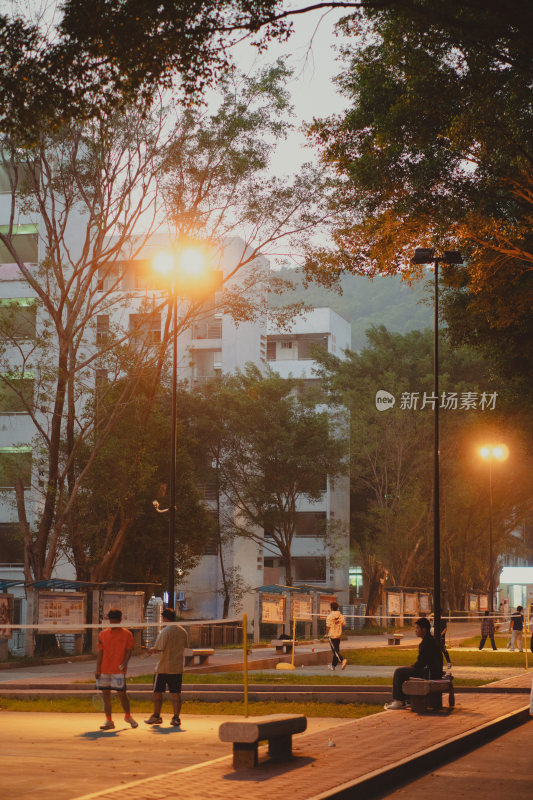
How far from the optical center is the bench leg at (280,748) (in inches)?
398

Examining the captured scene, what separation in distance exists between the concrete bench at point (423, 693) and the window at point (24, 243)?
41306 millimetres

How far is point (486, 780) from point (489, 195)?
48.6 ft

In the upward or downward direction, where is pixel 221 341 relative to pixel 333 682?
upward

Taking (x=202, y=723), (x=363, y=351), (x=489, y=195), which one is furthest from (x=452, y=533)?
(x=202, y=723)

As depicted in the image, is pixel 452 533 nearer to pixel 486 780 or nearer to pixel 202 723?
pixel 202 723

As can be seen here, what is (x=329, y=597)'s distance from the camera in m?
41.4

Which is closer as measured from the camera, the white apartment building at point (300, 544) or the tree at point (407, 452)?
the tree at point (407, 452)

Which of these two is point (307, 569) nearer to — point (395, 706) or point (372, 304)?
point (395, 706)

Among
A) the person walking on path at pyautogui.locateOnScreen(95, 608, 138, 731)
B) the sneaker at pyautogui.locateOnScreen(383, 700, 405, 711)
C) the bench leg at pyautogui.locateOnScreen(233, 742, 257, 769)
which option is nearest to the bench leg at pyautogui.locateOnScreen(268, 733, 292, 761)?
the bench leg at pyautogui.locateOnScreen(233, 742, 257, 769)

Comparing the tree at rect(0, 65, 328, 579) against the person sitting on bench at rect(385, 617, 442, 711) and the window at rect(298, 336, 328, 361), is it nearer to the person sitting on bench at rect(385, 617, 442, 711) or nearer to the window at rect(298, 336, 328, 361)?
the person sitting on bench at rect(385, 617, 442, 711)

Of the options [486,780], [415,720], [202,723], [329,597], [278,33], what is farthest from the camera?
[329,597]

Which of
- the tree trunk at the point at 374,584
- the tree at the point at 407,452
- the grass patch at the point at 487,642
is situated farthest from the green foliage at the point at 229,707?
the tree trunk at the point at 374,584

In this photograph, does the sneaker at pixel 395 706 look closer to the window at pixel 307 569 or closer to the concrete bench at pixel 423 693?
the concrete bench at pixel 423 693

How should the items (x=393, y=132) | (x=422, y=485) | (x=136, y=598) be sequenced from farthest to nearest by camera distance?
(x=422, y=485) < (x=136, y=598) < (x=393, y=132)
